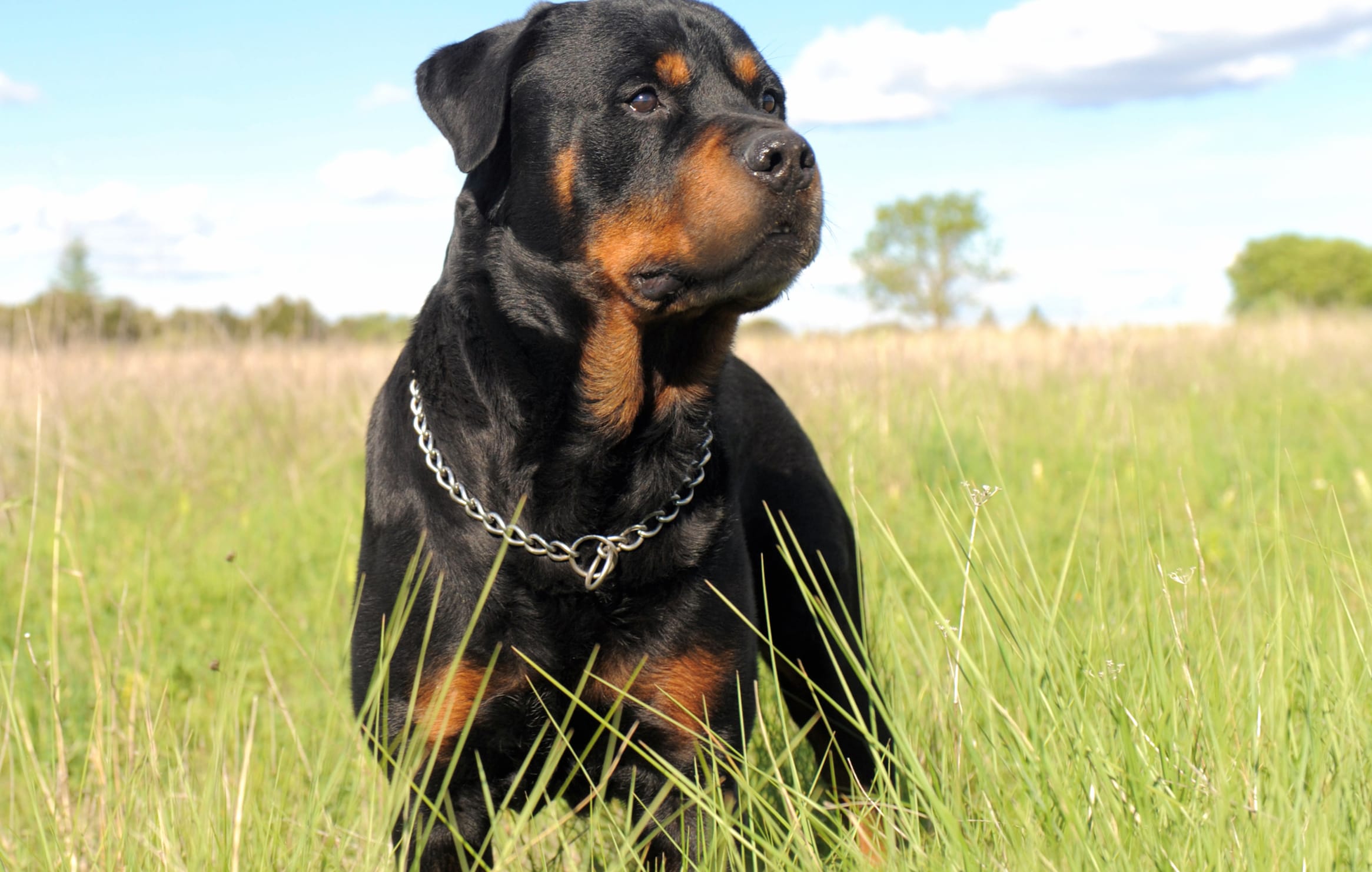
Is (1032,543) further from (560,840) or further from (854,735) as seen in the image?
(560,840)

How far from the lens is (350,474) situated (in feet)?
21.2

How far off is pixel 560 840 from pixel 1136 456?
134cm

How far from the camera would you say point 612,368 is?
236 centimetres

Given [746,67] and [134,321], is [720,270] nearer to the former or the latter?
[746,67]

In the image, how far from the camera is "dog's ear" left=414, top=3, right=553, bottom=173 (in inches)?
93.5

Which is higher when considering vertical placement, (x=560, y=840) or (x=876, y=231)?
(x=876, y=231)

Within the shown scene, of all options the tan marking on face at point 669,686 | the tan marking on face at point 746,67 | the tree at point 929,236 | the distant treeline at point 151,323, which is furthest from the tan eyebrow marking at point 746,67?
the tree at point 929,236

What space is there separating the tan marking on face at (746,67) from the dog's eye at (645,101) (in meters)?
0.27

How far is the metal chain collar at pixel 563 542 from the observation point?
2217 mm

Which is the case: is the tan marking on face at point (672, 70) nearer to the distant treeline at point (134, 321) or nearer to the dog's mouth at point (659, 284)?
the dog's mouth at point (659, 284)

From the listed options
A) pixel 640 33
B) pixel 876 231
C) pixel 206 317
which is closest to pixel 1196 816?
pixel 640 33

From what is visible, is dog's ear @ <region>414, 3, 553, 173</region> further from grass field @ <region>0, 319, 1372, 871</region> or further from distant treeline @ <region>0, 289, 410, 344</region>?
distant treeline @ <region>0, 289, 410, 344</region>

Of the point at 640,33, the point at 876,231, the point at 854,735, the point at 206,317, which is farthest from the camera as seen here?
the point at 876,231

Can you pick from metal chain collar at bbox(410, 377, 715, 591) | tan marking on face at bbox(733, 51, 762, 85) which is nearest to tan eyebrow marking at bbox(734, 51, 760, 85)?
tan marking on face at bbox(733, 51, 762, 85)
